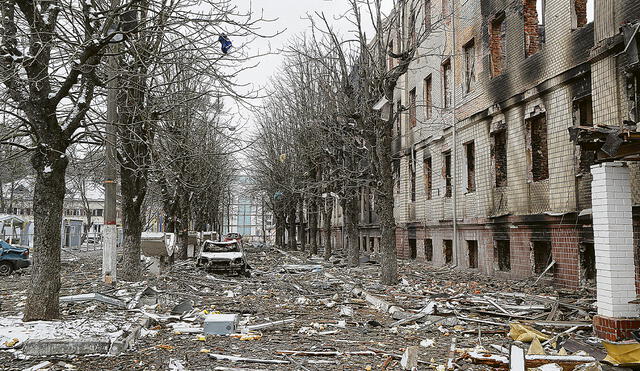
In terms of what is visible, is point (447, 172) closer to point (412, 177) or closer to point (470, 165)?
point (470, 165)

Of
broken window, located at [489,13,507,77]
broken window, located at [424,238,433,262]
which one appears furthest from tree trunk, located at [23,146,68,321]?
broken window, located at [424,238,433,262]

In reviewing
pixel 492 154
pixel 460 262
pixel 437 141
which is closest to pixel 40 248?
pixel 492 154

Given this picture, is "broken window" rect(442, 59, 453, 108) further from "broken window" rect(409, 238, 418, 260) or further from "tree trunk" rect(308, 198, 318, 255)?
"tree trunk" rect(308, 198, 318, 255)

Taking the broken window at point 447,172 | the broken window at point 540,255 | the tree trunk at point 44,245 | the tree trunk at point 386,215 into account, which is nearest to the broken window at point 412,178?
the broken window at point 447,172

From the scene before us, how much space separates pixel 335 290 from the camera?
15.5 metres

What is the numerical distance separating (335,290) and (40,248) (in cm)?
862

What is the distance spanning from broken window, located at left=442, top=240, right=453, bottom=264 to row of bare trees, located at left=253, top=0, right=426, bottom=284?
3.72 metres

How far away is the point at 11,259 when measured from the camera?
70.7 feet

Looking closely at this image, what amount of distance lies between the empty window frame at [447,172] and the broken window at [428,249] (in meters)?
3.00

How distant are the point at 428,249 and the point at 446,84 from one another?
7.31m

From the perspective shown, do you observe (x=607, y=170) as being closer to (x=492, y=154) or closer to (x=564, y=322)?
(x=564, y=322)

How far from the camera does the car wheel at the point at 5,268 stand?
2128cm

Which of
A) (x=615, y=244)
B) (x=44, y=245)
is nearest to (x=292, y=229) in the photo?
(x=44, y=245)

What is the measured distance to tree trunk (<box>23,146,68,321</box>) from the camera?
873 centimetres
